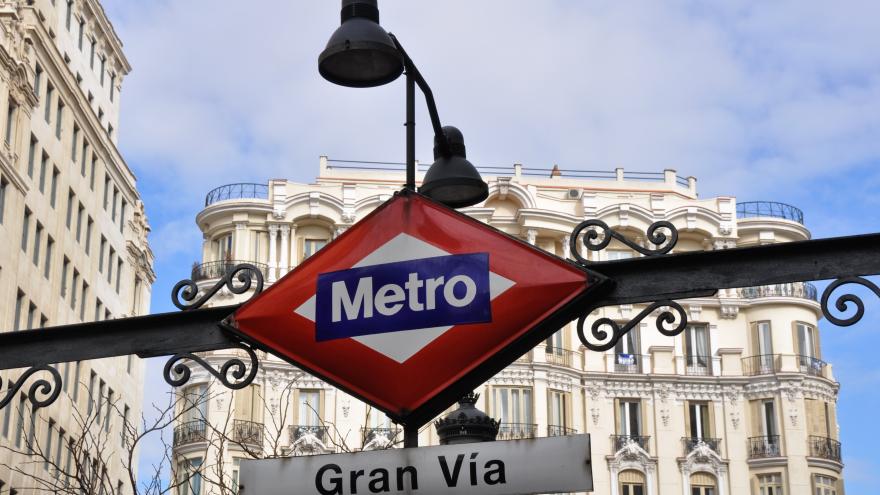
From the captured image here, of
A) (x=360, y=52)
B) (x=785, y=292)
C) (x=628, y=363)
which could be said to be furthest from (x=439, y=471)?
(x=785, y=292)

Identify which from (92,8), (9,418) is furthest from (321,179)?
(9,418)

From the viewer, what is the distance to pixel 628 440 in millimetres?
52188

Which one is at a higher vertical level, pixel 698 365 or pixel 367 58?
pixel 698 365

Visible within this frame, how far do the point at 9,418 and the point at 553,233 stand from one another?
20.9 meters

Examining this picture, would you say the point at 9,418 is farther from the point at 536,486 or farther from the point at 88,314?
the point at 536,486

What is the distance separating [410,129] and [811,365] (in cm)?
4895

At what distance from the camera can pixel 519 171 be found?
58.2 m

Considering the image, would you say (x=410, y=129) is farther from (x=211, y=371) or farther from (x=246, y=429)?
(x=246, y=429)

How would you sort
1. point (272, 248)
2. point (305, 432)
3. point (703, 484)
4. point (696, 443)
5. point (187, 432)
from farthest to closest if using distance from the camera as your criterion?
point (272, 248), point (696, 443), point (703, 484), point (187, 432), point (305, 432)

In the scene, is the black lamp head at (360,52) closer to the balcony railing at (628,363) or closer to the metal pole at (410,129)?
the metal pole at (410,129)

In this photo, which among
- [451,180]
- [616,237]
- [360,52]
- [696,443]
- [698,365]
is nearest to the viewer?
[616,237]

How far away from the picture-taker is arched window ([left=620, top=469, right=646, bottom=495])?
5169 centimetres

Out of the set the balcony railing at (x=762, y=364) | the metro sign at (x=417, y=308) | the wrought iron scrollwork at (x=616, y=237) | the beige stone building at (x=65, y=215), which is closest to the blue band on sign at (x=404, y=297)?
the metro sign at (x=417, y=308)

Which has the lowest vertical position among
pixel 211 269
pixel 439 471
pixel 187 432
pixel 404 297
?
pixel 439 471
